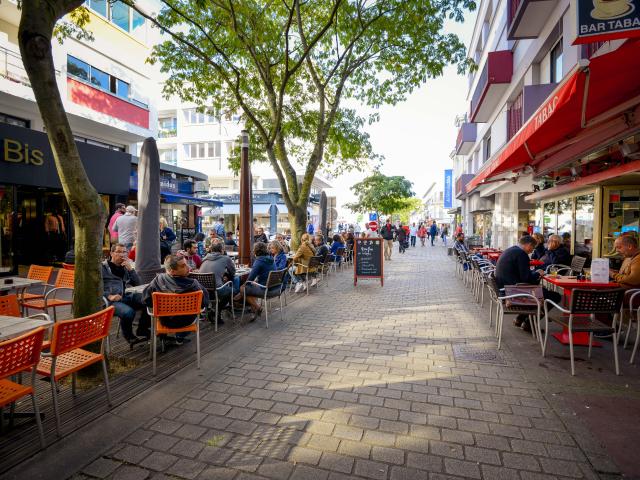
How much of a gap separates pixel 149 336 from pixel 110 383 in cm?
126

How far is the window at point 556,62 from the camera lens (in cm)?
1016

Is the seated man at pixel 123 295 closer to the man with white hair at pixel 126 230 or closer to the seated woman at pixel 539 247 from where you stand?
the man with white hair at pixel 126 230

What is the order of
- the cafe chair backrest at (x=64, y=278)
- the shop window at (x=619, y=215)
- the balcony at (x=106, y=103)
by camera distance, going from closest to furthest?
the cafe chair backrest at (x=64, y=278) → the shop window at (x=619, y=215) → the balcony at (x=106, y=103)

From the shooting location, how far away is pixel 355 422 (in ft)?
10.2

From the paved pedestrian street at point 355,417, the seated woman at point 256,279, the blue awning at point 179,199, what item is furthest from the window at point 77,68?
the paved pedestrian street at point 355,417

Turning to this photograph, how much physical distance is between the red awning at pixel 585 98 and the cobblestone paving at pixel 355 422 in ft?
9.62

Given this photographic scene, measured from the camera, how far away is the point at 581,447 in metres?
2.75

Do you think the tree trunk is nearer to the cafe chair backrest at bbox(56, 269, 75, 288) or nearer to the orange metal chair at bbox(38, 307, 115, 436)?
the cafe chair backrest at bbox(56, 269, 75, 288)

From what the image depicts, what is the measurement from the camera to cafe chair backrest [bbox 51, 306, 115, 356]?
283cm

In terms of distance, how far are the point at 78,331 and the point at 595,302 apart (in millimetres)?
5155

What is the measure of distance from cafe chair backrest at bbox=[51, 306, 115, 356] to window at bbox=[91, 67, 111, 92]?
13.5 m

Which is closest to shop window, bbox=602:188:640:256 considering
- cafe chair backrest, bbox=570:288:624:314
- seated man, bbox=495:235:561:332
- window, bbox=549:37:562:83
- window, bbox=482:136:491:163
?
seated man, bbox=495:235:561:332

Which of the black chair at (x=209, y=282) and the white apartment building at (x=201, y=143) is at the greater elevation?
the white apartment building at (x=201, y=143)

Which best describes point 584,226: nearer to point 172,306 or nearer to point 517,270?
point 517,270
